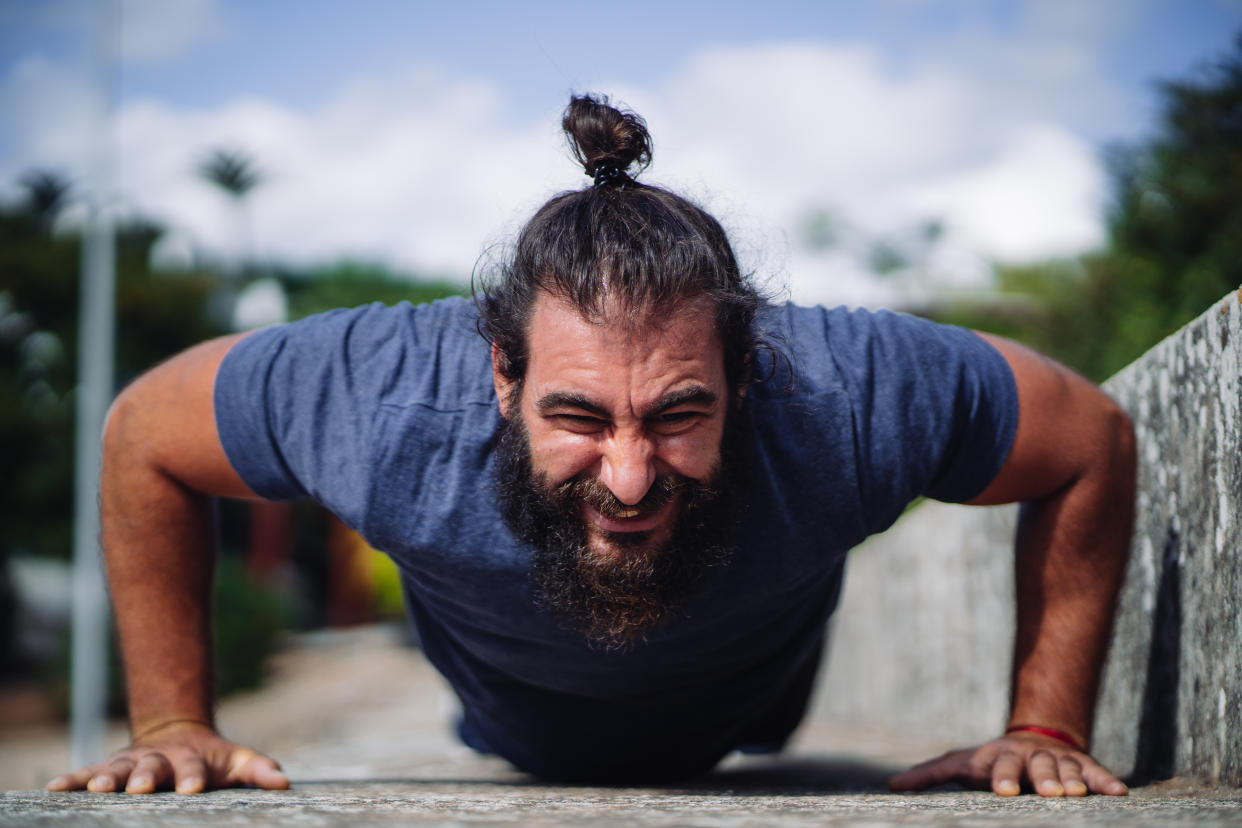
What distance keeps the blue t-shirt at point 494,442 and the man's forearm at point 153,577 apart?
264mm

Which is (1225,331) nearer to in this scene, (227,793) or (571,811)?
(571,811)

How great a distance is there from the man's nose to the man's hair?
0.26 metres

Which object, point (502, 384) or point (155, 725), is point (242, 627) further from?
point (502, 384)

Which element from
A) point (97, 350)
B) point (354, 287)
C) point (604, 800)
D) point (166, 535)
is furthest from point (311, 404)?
point (354, 287)

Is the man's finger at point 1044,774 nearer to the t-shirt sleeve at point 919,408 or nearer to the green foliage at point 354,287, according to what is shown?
the t-shirt sleeve at point 919,408

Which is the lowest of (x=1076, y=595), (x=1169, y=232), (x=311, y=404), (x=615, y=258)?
(x=1076, y=595)

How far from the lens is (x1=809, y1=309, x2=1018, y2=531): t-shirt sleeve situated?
2459 mm

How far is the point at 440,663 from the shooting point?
303 cm

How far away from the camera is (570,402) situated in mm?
2314

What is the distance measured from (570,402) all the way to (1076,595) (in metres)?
1.36

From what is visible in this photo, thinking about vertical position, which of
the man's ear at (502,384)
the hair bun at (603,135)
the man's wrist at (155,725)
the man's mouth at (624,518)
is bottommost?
the man's wrist at (155,725)

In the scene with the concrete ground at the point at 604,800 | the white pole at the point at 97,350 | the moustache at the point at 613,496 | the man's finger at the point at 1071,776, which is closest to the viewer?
the concrete ground at the point at 604,800

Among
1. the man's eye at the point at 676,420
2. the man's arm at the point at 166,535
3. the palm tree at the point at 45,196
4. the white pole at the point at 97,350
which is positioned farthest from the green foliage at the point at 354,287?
the man's eye at the point at 676,420

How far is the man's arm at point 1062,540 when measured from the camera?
2.57 metres
